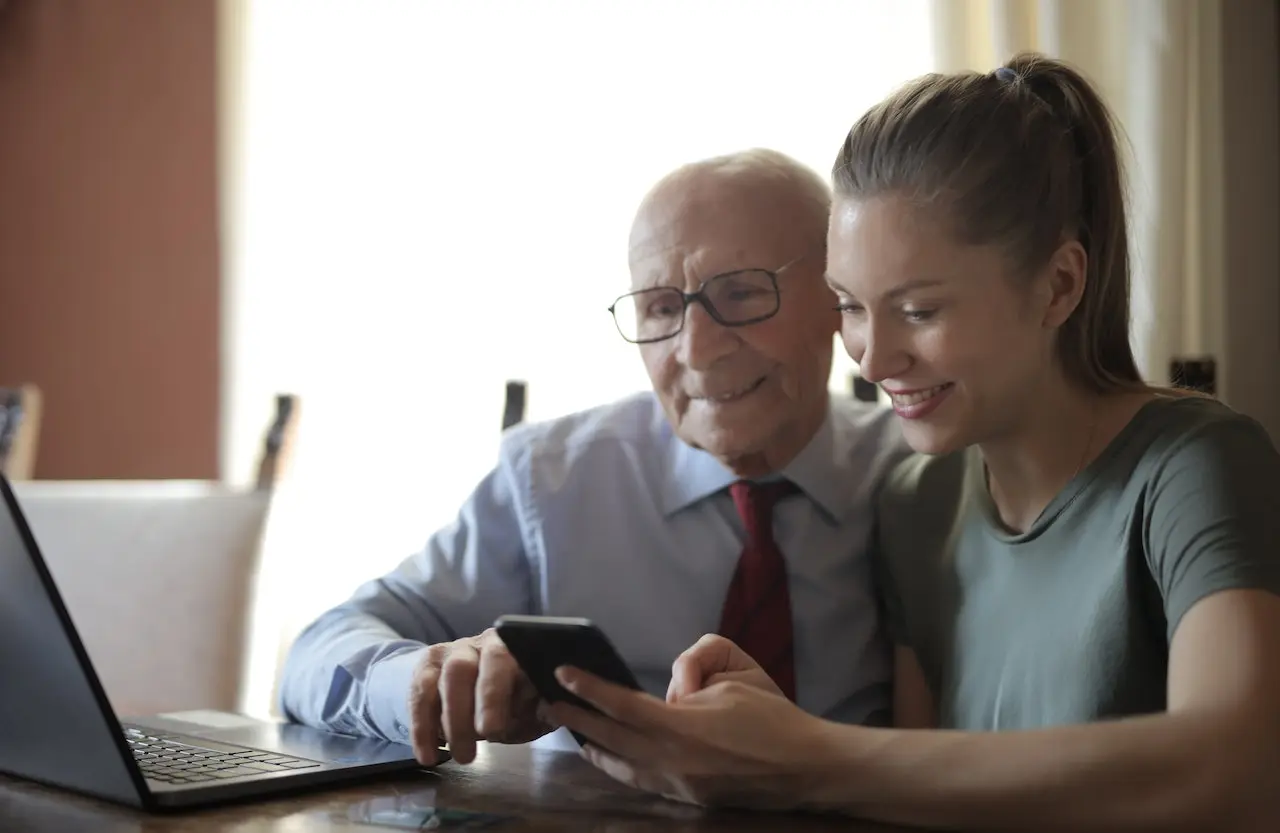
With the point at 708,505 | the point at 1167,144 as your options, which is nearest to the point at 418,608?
the point at 708,505

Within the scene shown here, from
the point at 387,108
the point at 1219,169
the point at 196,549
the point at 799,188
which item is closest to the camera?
the point at 799,188

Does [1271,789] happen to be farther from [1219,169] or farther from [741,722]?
[1219,169]

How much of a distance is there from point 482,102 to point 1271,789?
225 cm

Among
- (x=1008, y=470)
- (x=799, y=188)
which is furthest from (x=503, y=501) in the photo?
(x=1008, y=470)

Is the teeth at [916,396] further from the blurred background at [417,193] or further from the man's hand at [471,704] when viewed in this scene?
the blurred background at [417,193]

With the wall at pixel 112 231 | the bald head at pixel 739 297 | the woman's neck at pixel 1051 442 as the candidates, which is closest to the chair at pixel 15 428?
the wall at pixel 112 231

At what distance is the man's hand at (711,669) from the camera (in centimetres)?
105

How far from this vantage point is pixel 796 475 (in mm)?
1542

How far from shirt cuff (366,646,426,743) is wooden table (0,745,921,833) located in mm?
143

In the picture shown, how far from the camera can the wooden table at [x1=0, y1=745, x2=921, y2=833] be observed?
93cm

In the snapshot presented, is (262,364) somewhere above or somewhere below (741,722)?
above

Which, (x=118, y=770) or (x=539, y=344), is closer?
(x=118, y=770)

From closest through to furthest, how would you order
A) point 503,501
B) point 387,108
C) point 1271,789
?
1. point 1271,789
2. point 503,501
3. point 387,108

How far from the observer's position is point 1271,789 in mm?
894
